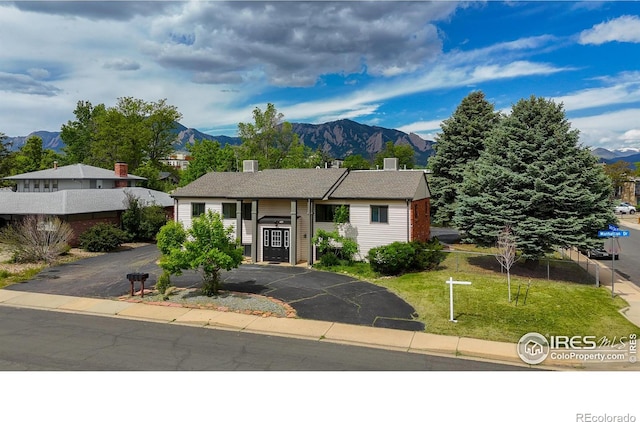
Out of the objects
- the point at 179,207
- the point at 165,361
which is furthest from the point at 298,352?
the point at 179,207

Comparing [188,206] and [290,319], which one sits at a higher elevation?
[188,206]

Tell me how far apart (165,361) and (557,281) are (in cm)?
1980

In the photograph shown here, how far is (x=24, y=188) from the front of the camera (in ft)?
146

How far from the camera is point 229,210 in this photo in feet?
96.3

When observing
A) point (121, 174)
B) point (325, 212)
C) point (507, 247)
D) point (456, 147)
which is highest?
point (456, 147)

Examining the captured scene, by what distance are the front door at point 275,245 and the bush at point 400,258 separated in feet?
19.3

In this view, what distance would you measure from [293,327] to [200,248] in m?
5.69

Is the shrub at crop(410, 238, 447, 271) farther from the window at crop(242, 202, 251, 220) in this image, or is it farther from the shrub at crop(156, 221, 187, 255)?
the shrub at crop(156, 221, 187, 255)

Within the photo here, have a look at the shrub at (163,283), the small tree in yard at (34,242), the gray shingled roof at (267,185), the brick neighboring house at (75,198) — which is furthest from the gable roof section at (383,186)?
the brick neighboring house at (75,198)

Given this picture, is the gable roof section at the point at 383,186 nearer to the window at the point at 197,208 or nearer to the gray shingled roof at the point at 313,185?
the gray shingled roof at the point at 313,185

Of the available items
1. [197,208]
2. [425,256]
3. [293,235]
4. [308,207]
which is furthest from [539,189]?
[197,208]

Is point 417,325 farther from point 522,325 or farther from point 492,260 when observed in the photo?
point 492,260

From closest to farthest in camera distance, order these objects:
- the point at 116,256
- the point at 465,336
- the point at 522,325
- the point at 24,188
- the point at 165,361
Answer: the point at 165,361, the point at 465,336, the point at 522,325, the point at 116,256, the point at 24,188

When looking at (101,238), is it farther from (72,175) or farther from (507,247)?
(507,247)
